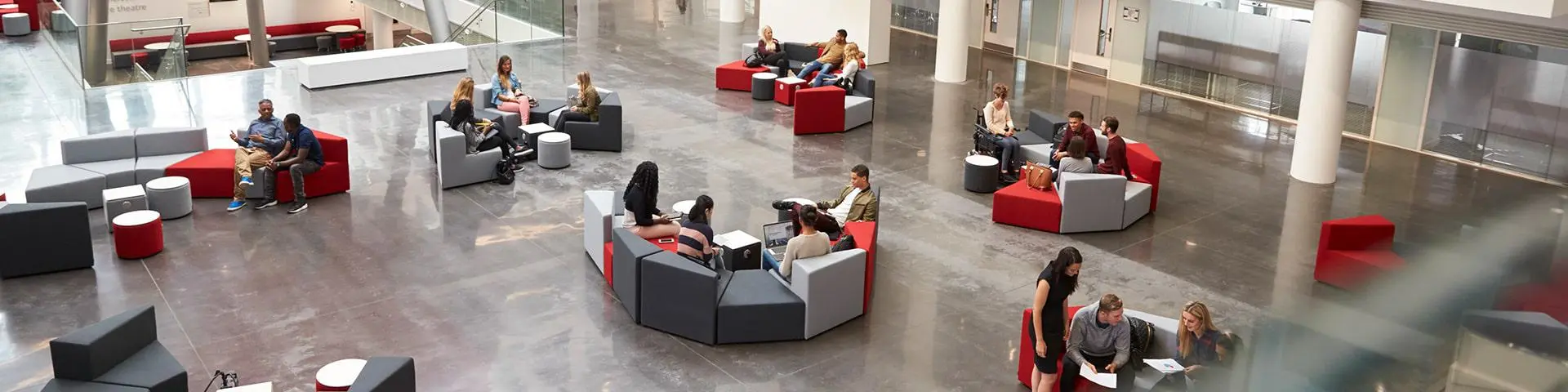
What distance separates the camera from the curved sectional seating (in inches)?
373

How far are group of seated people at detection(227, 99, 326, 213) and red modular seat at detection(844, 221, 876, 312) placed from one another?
560 cm

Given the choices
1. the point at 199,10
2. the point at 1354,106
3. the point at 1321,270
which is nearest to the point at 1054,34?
the point at 1354,106

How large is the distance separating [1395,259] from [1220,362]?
152 inches

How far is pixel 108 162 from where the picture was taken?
12.6 metres

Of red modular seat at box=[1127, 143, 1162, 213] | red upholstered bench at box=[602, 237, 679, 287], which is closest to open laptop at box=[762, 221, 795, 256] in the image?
red upholstered bench at box=[602, 237, 679, 287]

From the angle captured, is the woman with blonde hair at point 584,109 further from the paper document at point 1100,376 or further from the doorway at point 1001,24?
the doorway at point 1001,24

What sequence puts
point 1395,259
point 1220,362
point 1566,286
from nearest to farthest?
point 1566,286
point 1220,362
point 1395,259

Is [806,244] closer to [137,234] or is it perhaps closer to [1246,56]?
[137,234]

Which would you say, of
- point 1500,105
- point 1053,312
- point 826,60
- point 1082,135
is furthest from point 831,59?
point 1053,312

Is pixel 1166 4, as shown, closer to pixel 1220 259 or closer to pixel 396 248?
pixel 1220 259

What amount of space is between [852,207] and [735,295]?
1927 mm

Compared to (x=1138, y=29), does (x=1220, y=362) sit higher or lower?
lower

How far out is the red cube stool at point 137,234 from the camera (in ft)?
35.7

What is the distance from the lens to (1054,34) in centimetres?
2198
